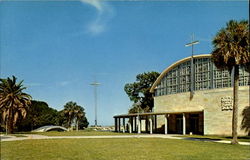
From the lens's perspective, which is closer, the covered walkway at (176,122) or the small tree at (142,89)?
the covered walkway at (176,122)

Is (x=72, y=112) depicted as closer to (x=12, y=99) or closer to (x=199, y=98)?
(x=12, y=99)

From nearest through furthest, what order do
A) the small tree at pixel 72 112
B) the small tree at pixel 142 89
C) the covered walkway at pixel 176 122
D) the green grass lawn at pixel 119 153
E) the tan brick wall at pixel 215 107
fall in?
the green grass lawn at pixel 119 153 < the tan brick wall at pixel 215 107 < the covered walkway at pixel 176 122 < the small tree at pixel 142 89 < the small tree at pixel 72 112

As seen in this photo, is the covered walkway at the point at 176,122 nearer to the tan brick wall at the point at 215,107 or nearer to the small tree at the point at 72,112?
the tan brick wall at the point at 215,107

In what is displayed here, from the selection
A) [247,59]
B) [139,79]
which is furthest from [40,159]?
[139,79]

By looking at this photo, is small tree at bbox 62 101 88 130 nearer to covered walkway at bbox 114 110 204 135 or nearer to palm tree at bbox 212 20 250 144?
covered walkway at bbox 114 110 204 135

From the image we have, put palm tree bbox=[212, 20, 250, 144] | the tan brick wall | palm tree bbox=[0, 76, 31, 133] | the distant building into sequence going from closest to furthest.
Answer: palm tree bbox=[212, 20, 250, 144], the tan brick wall, the distant building, palm tree bbox=[0, 76, 31, 133]

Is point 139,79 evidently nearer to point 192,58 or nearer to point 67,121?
point 192,58

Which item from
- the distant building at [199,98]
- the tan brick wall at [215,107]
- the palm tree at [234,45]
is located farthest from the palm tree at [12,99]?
the palm tree at [234,45]

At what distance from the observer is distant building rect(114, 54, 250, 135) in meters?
38.3

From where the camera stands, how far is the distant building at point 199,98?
38.3m

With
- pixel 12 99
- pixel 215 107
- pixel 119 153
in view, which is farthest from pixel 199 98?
pixel 119 153

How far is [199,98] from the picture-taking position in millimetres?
44312

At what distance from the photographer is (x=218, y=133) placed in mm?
39125

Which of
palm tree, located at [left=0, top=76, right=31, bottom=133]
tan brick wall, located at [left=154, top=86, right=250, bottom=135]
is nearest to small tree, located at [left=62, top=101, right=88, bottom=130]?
palm tree, located at [left=0, top=76, right=31, bottom=133]
